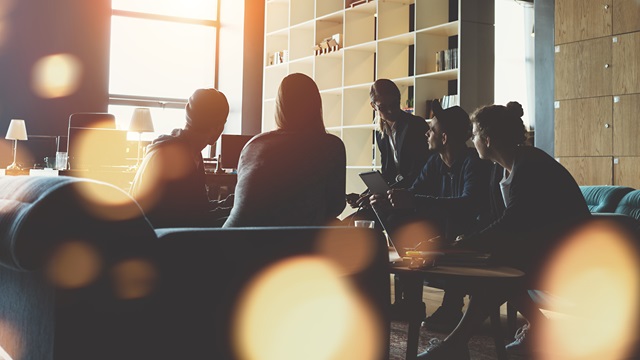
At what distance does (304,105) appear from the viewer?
2.49 meters

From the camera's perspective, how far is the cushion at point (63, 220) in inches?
55.6

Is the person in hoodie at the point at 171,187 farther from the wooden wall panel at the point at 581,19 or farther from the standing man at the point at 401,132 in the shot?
the wooden wall panel at the point at 581,19

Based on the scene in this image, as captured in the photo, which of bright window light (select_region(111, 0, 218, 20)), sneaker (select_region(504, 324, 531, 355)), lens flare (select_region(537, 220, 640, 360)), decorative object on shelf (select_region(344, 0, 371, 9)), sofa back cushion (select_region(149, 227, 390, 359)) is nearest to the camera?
sofa back cushion (select_region(149, 227, 390, 359))

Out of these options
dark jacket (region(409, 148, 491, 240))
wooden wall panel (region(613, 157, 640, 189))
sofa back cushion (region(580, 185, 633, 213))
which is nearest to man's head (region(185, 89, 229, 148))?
dark jacket (region(409, 148, 491, 240))

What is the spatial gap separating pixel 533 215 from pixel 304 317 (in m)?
1.21

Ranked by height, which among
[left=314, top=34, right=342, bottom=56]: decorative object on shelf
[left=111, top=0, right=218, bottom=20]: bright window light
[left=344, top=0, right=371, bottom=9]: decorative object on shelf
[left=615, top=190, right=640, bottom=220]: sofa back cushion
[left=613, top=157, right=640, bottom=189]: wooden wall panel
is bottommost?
[left=615, top=190, right=640, bottom=220]: sofa back cushion

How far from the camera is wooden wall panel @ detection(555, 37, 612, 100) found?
215 inches

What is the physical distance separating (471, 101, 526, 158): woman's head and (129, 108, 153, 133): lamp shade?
539 centimetres

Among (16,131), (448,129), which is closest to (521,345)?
(448,129)

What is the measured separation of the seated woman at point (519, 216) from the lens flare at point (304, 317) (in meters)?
0.61

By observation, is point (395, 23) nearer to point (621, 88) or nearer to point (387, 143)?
point (621, 88)

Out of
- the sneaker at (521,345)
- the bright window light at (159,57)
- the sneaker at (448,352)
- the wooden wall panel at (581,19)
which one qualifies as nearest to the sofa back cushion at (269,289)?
the sneaker at (448,352)

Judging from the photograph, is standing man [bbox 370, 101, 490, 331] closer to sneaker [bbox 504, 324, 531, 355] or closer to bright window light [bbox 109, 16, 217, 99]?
sneaker [bbox 504, 324, 531, 355]

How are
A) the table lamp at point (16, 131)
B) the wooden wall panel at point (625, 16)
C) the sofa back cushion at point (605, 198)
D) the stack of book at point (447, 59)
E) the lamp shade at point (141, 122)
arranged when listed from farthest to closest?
the table lamp at point (16, 131)
the lamp shade at point (141, 122)
the stack of book at point (447, 59)
the wooden wall panel at point (625, 16)
the sofa back cushion at point (605, 198)
